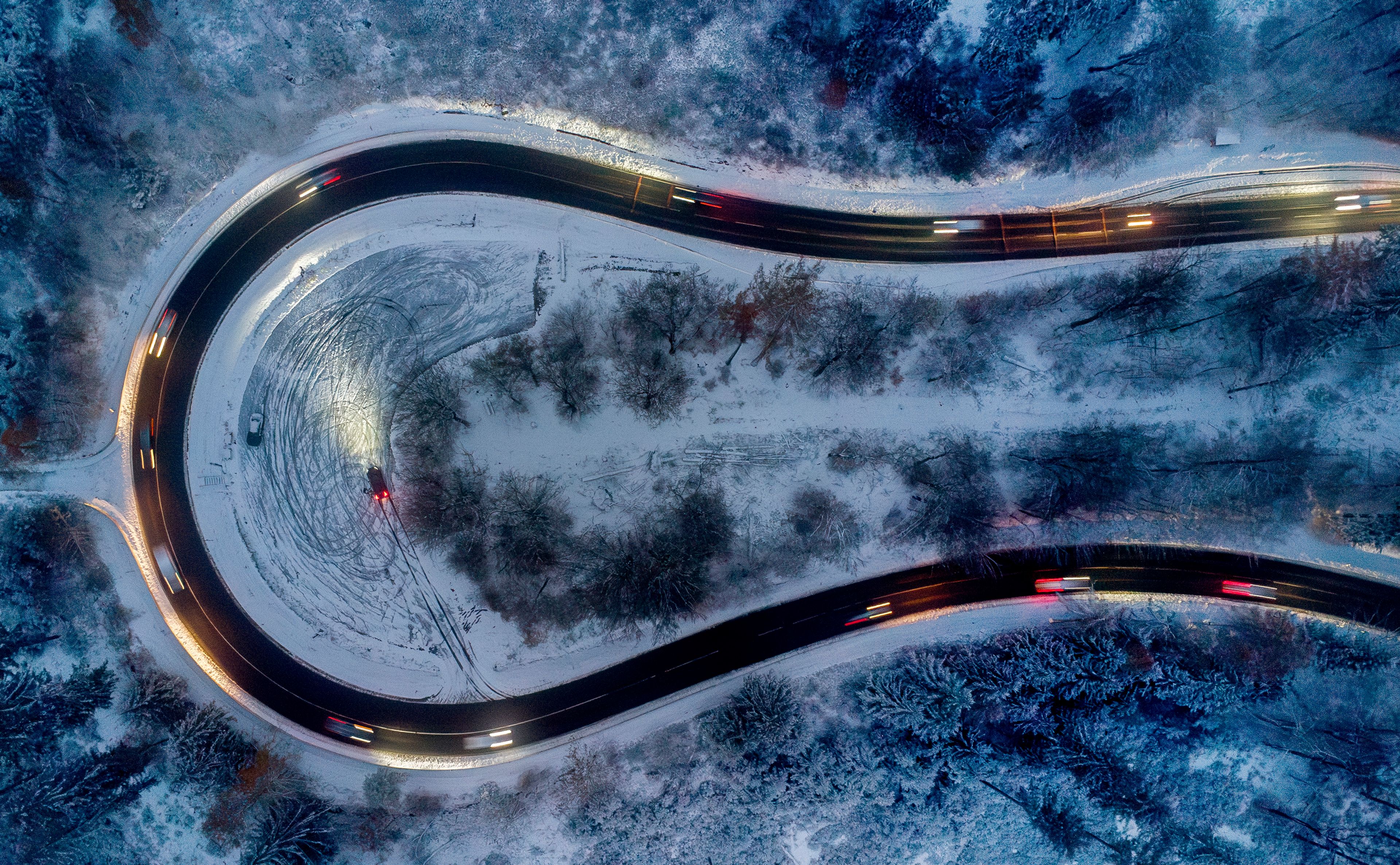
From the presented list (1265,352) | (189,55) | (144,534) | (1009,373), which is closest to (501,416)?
(144,534)

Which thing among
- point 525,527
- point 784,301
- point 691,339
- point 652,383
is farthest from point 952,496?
point 525,527

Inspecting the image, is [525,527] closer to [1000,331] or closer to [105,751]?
[105,751]

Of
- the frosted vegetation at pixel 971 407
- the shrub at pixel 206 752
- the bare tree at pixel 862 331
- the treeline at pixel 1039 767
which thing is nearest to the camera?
the shrub at pixel 206 752

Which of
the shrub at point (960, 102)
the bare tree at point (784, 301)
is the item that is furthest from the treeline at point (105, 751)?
the shrub at point (960, 102)

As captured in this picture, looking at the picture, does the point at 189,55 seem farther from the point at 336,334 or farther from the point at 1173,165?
the point at 1173,165

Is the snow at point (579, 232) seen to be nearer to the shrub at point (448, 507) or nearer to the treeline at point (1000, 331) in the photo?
the treeline at point (1000, 331)

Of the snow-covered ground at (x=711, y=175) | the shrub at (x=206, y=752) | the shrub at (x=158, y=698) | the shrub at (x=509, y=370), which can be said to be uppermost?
the snow-covered ground at (x=711, y=175)
